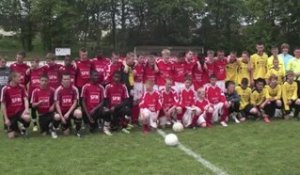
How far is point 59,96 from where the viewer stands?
10.9 m

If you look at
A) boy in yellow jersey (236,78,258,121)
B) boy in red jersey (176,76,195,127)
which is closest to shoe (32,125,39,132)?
boy in red jersey (176,76,195,127)

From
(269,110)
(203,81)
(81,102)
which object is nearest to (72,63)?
(81,102)

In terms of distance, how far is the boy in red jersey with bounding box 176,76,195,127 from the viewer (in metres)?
11.7

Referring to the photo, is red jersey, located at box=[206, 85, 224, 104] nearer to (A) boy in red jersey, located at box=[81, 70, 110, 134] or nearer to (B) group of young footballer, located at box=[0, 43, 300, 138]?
(B) group of young footballer, located at box=[0, 43, 300, 138]

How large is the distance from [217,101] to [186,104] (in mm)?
818

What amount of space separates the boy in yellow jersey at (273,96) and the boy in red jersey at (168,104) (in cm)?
236

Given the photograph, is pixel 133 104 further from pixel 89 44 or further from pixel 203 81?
pixel 89 44

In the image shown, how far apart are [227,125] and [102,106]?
283 cm

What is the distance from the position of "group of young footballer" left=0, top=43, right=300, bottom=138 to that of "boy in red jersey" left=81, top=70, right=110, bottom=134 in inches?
0.8

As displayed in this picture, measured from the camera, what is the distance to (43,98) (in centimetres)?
1095

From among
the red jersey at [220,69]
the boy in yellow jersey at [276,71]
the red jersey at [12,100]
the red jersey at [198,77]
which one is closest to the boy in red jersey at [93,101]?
the red jersey at [12,100]

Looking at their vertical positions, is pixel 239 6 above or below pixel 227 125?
above

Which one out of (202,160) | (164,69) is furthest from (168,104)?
(202,160)

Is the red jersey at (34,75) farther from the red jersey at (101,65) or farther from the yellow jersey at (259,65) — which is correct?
the yellow jersey at (259,65)
